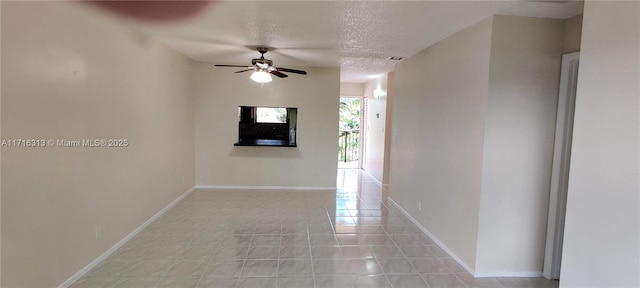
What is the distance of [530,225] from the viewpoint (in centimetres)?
282

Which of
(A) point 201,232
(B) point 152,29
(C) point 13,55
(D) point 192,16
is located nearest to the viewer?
(C) point 13,55

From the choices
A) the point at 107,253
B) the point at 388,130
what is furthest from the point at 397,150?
the point at 107,253

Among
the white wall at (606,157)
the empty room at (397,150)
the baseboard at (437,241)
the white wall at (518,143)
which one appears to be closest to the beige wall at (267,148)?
the empty room at (397,150)

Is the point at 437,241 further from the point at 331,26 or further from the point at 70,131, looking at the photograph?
the point at 70,131

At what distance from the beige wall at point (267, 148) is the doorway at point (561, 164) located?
381 centimetres

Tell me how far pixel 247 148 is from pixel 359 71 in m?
2.64

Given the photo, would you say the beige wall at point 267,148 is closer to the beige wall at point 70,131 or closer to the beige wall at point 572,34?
the beige wall at point 70,131

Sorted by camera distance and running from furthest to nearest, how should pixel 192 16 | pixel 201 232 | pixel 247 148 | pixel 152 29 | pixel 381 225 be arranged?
pixel 247 148 → pixel 381 225 → pixel 201 232 → pixel 152 29 → pixel 192 16

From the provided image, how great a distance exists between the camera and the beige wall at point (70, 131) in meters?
1.97

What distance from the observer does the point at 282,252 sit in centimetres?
320

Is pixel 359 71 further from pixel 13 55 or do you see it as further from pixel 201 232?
pixel 13 55

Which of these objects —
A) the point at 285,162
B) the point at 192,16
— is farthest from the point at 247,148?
the point at 192,16

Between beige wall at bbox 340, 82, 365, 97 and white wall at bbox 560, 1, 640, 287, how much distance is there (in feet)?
21.7

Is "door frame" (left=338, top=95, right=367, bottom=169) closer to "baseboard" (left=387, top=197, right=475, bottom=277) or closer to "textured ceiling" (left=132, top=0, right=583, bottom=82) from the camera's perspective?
"textured ceiling" (left=132, top=0, right=583, bottom=82)
